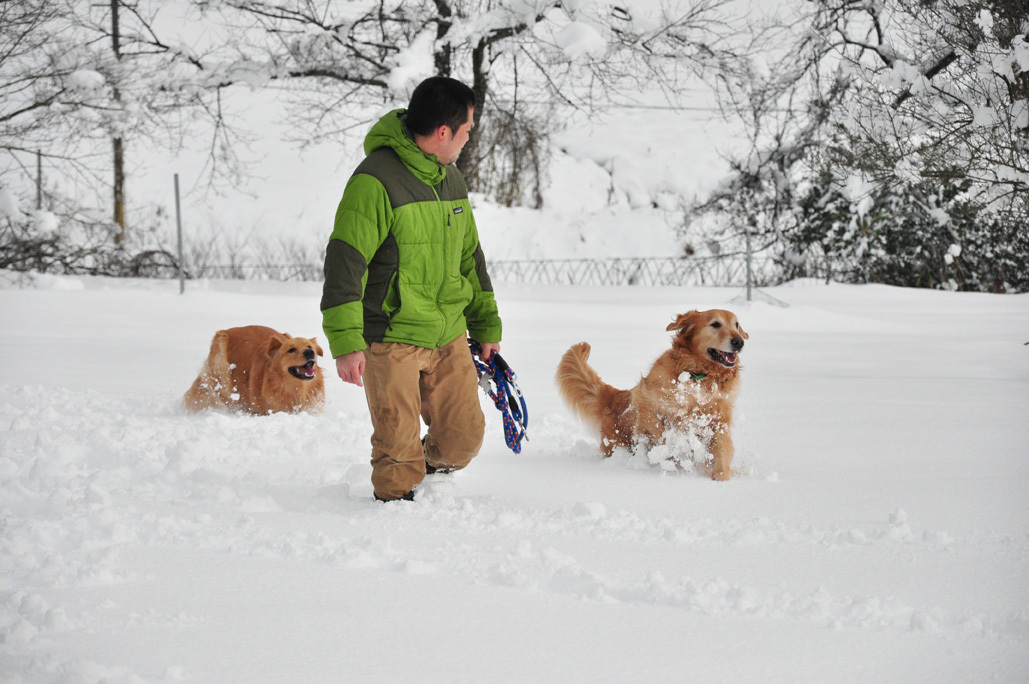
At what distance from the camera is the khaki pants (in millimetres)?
2590

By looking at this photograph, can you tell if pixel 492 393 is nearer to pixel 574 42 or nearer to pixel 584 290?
pixel 574 42

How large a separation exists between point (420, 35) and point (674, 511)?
7.69 m

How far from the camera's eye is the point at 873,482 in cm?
292

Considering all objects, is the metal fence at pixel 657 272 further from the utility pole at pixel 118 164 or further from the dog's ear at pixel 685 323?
the dog's ear at pixel 685 323

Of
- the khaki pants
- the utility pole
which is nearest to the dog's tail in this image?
the khaki pants

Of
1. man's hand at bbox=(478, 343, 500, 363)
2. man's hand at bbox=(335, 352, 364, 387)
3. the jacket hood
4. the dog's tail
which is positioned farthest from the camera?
the dog's tail

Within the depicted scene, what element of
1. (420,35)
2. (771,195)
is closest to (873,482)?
(420,35)

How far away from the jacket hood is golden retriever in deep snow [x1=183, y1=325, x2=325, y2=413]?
1.94 m

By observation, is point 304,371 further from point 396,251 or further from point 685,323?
point 685,323

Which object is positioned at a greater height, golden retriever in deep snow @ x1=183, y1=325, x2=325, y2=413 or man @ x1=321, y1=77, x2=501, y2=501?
man @ x1=321, y1=77, x2=501, y2=501

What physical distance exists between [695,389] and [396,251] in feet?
4.44

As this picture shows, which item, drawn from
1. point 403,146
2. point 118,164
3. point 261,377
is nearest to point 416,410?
point 403,146

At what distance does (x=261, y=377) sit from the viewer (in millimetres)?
4359

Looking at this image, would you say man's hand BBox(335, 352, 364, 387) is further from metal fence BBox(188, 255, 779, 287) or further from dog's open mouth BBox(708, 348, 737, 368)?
metal fence BBox(188, 255, 779, 287)
